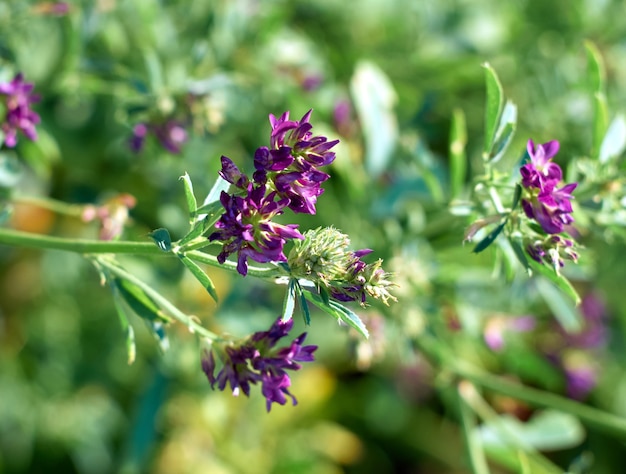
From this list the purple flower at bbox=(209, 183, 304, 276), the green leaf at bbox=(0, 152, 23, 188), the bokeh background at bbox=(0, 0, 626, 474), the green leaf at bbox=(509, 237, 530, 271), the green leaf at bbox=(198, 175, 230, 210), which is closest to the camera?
the purple flower at bbox=(209, 183, 304, 276)

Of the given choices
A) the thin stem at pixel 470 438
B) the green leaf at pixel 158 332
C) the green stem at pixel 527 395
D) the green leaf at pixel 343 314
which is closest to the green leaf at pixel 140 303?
the green leaf at pixel 158 332

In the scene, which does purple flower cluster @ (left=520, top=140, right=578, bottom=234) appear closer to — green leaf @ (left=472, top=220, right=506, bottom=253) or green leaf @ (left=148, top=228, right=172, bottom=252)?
green leaf @ (left=472, top=220, right=506, bottom=253)

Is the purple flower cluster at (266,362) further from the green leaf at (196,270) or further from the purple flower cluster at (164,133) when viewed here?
the purple flower cluster at (164,133)

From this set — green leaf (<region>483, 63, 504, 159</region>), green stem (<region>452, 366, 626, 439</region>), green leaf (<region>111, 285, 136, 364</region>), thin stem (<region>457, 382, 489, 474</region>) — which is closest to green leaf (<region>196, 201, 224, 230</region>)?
green leaf (<region>111, 285, 136, 364</region>)

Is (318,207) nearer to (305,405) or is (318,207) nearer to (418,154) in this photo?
(418,154)

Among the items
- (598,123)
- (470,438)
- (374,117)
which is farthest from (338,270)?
(374,117)

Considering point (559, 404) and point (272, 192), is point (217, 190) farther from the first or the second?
point (559, 404)
